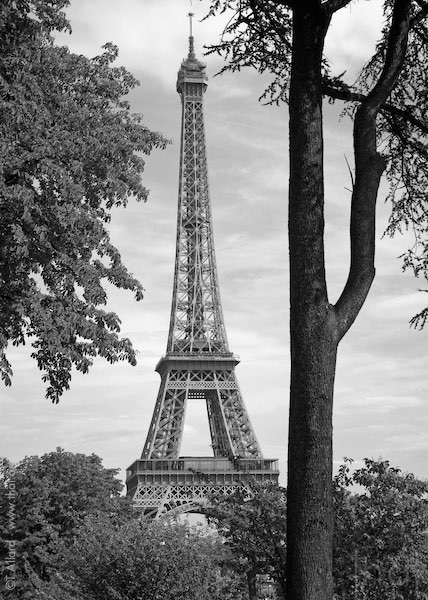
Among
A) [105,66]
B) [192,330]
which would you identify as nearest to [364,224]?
[105,66]

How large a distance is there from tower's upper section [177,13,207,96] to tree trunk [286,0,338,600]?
3255 inches

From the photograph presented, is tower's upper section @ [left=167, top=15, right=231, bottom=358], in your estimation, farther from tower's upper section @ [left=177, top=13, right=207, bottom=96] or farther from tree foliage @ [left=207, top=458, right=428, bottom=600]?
tree foliage @ [left=207, top=458, right=428, bottom=600]

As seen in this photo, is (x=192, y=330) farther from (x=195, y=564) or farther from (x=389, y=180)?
(x=389, y=180)

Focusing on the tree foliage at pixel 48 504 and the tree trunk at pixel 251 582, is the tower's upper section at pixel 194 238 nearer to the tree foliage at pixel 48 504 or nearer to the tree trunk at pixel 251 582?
the tree foliage at pixel 48 504

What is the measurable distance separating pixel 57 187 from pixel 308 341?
8090mm

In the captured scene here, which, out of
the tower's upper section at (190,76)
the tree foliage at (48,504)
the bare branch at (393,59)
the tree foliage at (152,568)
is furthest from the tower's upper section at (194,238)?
the bare branch at (393,59)

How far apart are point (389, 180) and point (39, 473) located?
131 feet

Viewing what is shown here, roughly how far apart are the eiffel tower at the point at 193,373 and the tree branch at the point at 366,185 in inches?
2314

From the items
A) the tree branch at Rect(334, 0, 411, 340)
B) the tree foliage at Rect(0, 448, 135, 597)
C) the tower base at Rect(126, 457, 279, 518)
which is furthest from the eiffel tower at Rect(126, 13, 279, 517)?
the tree branch at Rect(334, 0, 411, 340)

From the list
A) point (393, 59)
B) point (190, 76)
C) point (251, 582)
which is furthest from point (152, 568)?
point (190, 76)

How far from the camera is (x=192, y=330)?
83.9m

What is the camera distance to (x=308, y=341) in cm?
833

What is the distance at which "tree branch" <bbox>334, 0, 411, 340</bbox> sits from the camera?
344 inches

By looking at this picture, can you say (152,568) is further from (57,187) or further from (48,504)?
(48,504)
